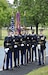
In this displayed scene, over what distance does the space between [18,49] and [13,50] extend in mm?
582

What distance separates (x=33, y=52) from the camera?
17344 mm

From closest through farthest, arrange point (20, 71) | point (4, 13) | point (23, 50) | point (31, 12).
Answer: point (20, 71)
point (23, 50)
point (4, 13)
point (31, 12)

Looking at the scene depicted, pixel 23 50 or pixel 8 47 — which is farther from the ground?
pixel 8 47

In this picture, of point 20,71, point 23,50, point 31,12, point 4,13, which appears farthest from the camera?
point 31,12

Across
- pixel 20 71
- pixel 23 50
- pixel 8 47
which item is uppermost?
pixel 8 47

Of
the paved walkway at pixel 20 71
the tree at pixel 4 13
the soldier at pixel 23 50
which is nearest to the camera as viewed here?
the paved walkway at pixel 20 71

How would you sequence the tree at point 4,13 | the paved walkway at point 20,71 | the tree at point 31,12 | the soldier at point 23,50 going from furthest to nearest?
the tree at point 31,12 < the tree at point 4,13 < the soldier at point 23,50 < the paved walkway at point 20,71

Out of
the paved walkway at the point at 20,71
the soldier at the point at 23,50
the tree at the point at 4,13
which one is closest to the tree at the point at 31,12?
the tree at the point at 4,13

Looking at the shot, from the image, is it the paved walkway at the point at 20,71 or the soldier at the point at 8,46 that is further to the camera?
the soldier at the point at 8,46

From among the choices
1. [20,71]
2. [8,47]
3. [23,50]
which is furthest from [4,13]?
[20,71]

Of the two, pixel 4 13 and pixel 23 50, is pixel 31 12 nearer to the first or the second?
pixel 4 13

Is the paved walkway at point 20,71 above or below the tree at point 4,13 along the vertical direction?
below

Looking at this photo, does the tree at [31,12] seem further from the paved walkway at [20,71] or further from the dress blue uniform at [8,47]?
the dress blue uniform at [8,47]

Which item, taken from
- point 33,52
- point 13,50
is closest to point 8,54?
point 13,50
